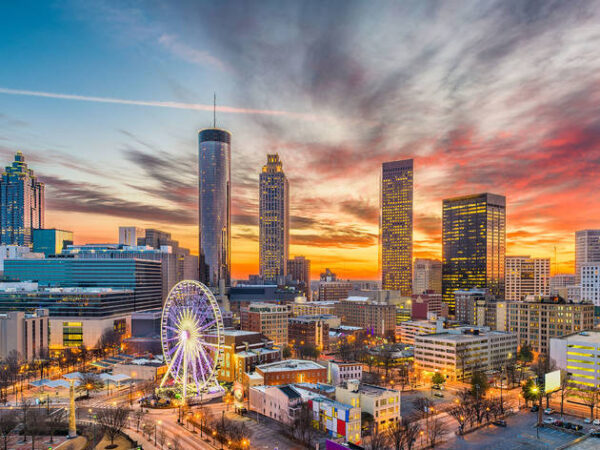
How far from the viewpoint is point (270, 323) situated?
13388 centimetres

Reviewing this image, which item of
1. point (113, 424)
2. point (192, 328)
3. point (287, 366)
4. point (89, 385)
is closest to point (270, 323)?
point (287, 366)

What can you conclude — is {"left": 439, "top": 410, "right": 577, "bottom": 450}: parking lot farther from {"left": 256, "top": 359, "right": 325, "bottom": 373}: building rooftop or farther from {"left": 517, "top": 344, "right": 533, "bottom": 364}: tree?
{"left": 517, "top": 344, "right": 533, "bottom": 364}: tree

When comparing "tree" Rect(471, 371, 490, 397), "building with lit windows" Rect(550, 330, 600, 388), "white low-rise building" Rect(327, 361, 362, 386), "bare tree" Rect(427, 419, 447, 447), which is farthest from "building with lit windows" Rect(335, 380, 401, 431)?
"building with lit windows" Rect(550, 330, 600, 388)

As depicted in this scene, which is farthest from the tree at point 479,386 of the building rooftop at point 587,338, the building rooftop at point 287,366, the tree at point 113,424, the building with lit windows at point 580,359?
the tree at point 113,424

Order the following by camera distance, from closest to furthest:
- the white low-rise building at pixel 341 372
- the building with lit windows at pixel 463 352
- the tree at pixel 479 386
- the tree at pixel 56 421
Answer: the tree at pixel 56 421, the tree at pixel 479 386, the white low-rise building at pixel 341 372, the building with lit windows at pixel 463 352

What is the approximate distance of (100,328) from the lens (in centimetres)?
12712

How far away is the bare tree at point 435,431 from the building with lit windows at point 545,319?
2929 inches

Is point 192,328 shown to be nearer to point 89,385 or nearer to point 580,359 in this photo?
point 89,385

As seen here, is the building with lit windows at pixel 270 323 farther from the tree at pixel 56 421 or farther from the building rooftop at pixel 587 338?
the building rooftop at pixel 587 338

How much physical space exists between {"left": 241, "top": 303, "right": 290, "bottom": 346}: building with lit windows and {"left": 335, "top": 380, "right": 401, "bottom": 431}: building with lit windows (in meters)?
66.0

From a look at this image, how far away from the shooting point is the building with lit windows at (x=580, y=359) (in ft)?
274

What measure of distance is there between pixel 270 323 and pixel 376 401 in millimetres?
71077

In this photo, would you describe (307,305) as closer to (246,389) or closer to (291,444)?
(246,389)

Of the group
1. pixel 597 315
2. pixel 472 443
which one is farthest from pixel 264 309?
pixel 597 315
